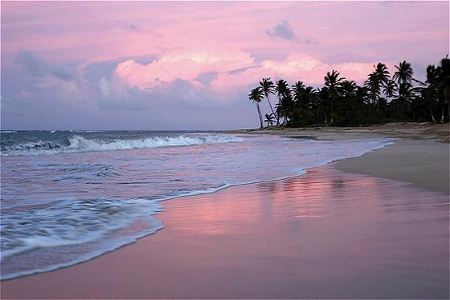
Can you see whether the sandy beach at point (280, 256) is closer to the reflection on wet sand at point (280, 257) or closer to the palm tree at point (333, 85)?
the reflection on wet sand at point (280, 257)

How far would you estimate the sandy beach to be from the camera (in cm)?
291

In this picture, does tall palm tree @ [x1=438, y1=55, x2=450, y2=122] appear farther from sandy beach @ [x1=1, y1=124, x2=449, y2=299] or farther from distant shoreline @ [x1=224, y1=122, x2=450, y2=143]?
sandy beach @ [x1=1, y1=124, x2=449, y2=299]

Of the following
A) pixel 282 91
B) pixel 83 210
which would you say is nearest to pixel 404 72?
pixel 282 91

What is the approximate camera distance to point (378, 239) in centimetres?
403

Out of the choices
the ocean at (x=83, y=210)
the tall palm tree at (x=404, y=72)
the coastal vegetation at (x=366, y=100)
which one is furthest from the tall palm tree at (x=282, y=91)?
the ocean at (x=83, y=210)

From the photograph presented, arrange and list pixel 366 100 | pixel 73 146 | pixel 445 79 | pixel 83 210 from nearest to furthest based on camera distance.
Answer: pixel 83 210, pixel 73 146, pixel 445 79, pixel 366 100

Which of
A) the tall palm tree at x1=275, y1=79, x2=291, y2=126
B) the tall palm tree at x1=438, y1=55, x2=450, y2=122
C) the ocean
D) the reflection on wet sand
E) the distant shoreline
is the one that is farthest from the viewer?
the tall palm tree at x1=275, y1=79, x2=291, y2=126

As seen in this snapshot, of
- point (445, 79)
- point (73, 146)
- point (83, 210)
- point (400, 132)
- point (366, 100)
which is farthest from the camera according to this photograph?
point (366, 100)

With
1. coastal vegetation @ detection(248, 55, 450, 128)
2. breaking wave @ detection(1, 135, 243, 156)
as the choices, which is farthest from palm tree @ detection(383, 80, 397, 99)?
breaking wave @ detection(1, 135, 243, 156)

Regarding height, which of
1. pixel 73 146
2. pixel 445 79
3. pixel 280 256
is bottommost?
→ pixel 280 256

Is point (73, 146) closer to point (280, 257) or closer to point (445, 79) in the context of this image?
point (280, 257)

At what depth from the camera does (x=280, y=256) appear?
3615 millimetres

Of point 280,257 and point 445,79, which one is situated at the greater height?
point 445,79

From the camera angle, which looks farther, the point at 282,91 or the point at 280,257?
the point at 282,91
